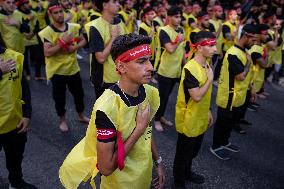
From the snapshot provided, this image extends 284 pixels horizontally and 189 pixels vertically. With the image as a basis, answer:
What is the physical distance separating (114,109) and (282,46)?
8202 millimetres

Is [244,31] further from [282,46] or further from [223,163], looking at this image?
[282,46]

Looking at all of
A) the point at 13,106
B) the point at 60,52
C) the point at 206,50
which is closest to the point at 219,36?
the point at 60,52

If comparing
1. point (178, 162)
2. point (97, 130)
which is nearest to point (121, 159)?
point (97, 130)

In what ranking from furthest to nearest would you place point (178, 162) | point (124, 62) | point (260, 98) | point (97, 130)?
point (260, 98), point (178, 162), point (124, 62), point (97, 130)

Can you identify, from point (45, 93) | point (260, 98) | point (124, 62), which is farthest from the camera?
point (260, 98)

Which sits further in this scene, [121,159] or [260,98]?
[260,98]

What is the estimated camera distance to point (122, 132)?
2537 mm

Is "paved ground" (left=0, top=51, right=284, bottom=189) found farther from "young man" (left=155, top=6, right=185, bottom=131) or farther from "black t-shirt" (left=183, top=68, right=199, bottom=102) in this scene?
"black t-shirt" (left=183, top=68, right=199, bottom=102)

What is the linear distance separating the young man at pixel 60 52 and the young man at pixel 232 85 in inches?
101

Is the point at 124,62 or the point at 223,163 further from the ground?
the point at 124,62

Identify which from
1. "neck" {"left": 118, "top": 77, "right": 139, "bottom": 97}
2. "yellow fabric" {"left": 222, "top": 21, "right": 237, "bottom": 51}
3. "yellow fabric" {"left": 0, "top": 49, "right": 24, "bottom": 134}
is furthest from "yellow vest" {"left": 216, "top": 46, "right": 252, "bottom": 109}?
"yellow fabric" {"left": 222, "top": 21, "right": 237, "bottom": 51}

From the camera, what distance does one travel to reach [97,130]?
7.97 feet

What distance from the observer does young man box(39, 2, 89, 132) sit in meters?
5.57

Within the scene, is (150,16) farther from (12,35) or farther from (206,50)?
(206,50)
